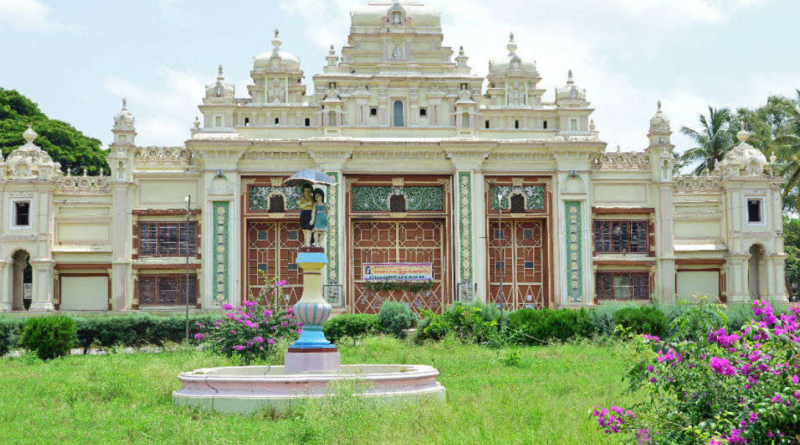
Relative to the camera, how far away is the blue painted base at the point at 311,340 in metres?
17.6

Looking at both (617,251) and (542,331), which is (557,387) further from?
(617,251)

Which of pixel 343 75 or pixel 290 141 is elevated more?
pixel 343 75

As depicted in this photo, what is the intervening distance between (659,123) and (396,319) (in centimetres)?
1450

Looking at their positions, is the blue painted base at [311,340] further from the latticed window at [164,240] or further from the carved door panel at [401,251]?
the latticed window at [164,240]

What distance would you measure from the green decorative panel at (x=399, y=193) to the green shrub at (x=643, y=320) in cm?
1026

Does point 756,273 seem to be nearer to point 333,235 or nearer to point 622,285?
point 622,285

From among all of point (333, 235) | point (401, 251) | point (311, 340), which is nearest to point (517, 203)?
point (401, 251)

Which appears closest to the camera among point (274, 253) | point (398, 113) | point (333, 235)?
point (333, 235)

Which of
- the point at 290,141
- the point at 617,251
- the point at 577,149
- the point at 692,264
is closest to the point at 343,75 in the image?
the point at 290,141

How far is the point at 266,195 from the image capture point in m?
36.9

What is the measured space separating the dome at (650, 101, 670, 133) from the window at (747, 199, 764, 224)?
14.5 ft

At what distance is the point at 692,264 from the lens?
125ft

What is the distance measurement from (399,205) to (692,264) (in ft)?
39.6

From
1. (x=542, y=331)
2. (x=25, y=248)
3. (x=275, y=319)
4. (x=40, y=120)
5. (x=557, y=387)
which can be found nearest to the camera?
(x=557, y=387)
